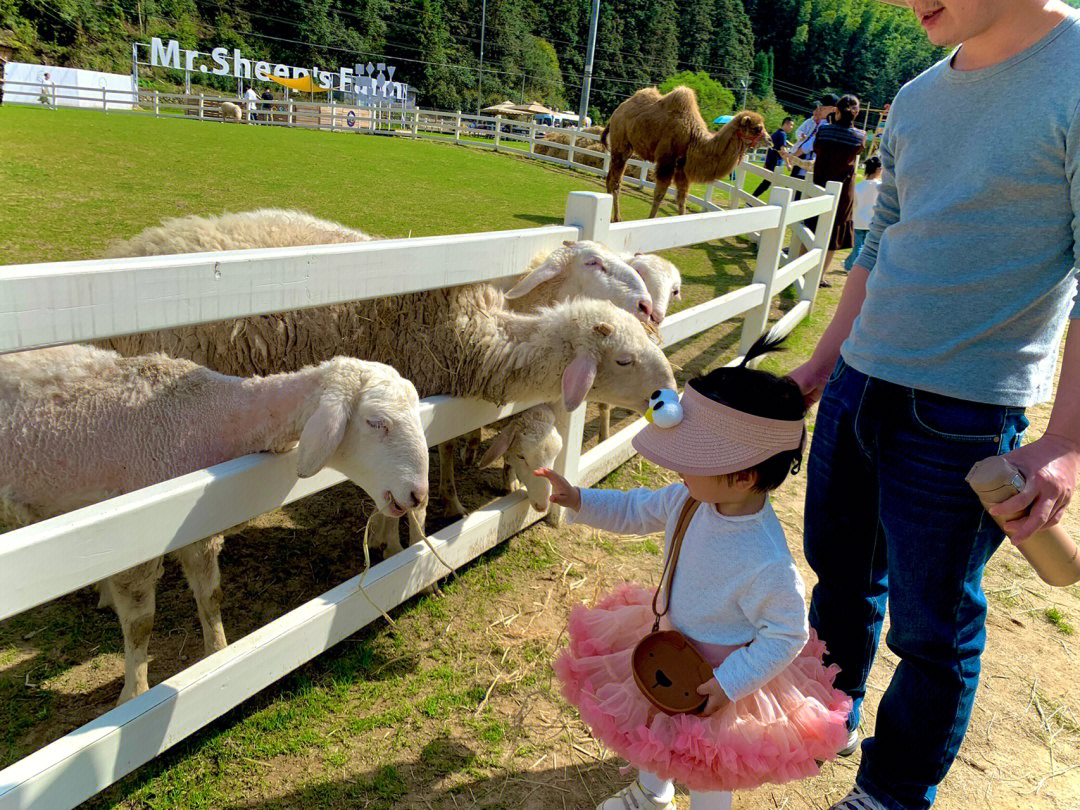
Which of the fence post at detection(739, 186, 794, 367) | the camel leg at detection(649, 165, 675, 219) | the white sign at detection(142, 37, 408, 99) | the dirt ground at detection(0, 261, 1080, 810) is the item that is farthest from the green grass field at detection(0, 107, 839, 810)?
the white sign at detection(142, 37, 408, 99)

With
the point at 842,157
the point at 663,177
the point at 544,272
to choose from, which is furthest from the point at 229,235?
the point at 663,177

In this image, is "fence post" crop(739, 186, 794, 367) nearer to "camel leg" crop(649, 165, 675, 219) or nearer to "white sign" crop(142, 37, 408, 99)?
"camel leg" crop(649, 165, 675, 219)

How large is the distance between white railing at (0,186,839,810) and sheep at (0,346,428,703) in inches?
8.5

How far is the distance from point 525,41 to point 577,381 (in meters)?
93.2

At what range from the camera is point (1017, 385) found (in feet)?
5.32

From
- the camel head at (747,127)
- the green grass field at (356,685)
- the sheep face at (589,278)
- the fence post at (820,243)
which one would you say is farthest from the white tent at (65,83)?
the green grass field at (356,685)

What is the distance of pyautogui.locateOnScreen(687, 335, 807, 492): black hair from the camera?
1611 millimetres

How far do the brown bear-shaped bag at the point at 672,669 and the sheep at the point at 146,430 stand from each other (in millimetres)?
837

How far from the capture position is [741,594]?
1678mm

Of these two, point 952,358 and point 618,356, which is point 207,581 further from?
point 952,358

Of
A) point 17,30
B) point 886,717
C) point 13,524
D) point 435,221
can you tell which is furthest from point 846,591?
point 17,30

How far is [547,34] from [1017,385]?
350ft

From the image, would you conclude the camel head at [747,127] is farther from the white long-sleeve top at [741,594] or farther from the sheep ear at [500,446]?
the white long-sleeve top at [741,594]

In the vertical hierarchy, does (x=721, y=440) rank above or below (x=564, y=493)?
above
